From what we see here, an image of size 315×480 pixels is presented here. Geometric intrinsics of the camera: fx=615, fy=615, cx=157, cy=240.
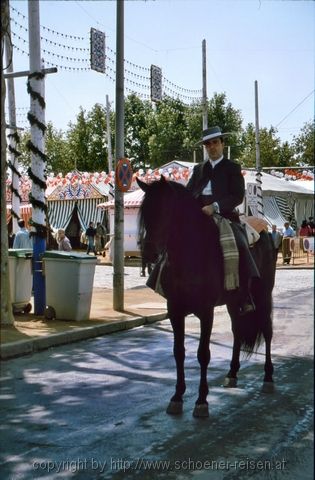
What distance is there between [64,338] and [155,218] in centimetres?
521

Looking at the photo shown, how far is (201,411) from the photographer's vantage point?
517 centimetres

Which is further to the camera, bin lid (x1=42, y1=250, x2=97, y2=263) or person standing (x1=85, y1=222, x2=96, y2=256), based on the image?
person standing (x1=85, y1=222, x2=96, y2=256)

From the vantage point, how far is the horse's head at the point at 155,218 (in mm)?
5020

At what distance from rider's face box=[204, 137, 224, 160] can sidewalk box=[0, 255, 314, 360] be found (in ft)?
13.4

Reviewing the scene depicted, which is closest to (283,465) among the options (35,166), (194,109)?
(35,166)

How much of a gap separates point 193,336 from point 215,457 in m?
6.01

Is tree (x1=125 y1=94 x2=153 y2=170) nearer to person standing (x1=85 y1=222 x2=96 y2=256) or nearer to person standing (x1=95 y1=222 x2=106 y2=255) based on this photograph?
person standing (x1=95 y1=222 x2=106 y2=255)

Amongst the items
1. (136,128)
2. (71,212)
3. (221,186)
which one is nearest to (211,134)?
(221,186)

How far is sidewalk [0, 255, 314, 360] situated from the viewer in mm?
9070

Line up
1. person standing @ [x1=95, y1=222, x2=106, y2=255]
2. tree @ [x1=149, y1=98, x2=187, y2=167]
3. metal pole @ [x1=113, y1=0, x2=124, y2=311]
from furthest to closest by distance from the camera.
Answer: tree @ [x1=149, y1=98, x2=187, y2=167]
person standing @ [x1=95, y1=222, x2=106, y2=255]
metal pole @ [x1=113, y1=0, x2=124, y2=311]

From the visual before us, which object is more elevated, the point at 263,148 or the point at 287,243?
the point at 263,148

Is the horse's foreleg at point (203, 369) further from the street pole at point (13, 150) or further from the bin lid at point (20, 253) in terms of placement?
the street pole at point (13, 150)

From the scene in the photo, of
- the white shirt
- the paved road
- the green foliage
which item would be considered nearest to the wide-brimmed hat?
the white shirt

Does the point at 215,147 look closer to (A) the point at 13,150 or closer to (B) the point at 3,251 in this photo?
(B) the point at 3,251
